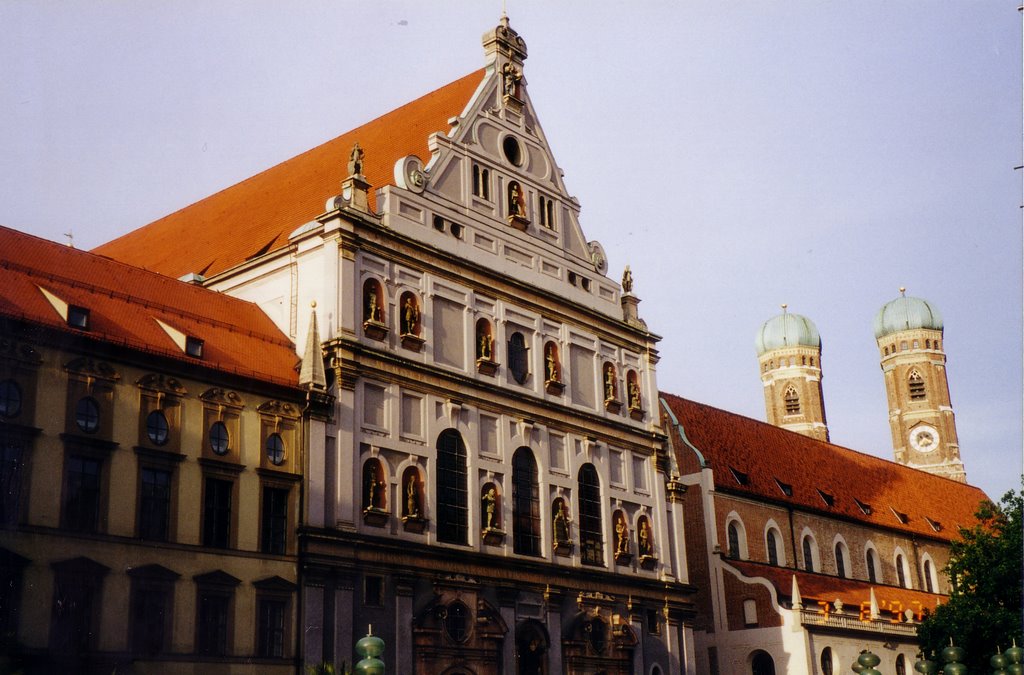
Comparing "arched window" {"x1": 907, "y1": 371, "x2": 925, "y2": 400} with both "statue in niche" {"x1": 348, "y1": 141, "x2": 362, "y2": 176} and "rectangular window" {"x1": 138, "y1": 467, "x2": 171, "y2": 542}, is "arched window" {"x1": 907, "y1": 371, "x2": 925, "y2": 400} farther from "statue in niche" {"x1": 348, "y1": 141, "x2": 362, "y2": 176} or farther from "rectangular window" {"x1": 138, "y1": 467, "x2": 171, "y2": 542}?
"rectangular window" {"x1": 138, "y1": 467, "x2": 171, "y2": 542}

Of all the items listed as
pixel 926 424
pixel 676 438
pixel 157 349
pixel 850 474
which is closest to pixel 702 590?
pixel 676 438

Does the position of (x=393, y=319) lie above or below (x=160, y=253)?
below

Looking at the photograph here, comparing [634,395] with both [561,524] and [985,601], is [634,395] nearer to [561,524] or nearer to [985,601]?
[561,524]

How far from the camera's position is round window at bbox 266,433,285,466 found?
115 feet

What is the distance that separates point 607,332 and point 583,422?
164 inches

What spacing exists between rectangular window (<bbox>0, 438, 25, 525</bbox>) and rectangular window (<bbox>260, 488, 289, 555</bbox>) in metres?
6.81

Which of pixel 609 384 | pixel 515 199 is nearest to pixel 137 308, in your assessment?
pixel 515 199

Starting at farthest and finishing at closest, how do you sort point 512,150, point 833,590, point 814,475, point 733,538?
point 814,475, point 833,590, point 733,538, point 512,150

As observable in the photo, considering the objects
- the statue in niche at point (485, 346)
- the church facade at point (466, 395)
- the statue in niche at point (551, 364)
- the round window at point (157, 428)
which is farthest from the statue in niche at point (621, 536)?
the round window at point (157, 428)

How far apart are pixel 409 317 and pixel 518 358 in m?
5.52

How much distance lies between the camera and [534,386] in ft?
145

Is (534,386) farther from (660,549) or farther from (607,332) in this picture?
(660,549)

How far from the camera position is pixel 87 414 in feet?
102

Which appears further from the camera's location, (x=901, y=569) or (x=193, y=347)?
(x=901, y=569)
